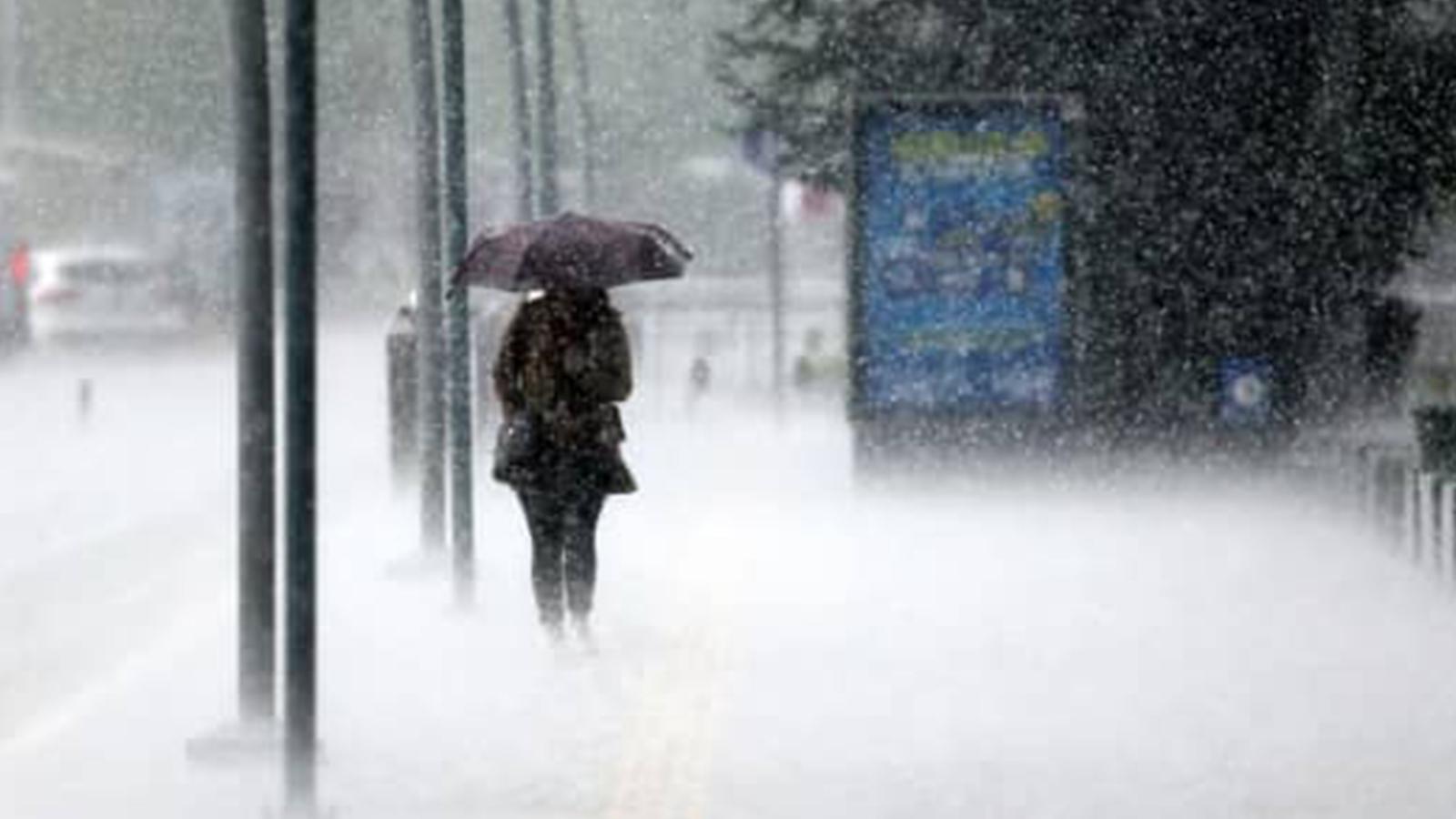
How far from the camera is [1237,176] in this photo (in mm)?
27531

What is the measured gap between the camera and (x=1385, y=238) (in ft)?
89.6

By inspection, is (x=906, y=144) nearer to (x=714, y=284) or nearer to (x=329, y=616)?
(x=329, y=616)

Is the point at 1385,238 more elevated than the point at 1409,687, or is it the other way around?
the point at 1385,238

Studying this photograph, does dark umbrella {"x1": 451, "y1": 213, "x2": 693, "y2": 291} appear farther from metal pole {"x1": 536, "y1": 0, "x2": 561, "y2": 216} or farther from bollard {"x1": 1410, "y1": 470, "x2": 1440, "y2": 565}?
metal pole {"x1": 536, "y1": 0, "x2": 561, "y2": 216}

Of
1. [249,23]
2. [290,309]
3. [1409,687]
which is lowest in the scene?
[1409,687]

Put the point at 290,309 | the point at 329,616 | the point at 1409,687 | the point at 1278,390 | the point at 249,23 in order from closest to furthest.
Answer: the point at 290,309 → the point at 249,23 → the point at 1409,687 → the point at 329,616 → the point at 1278,390

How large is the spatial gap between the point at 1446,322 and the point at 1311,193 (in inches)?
180

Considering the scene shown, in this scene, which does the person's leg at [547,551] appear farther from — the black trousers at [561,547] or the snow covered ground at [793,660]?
the snow covered ground at [793,660]

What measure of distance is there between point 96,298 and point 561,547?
35.6 meters

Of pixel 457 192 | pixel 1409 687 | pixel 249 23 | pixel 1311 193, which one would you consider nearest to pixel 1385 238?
pixel 1311 193

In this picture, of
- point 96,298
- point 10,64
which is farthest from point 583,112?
point 10,64

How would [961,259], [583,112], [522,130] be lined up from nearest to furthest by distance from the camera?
1. [961,259]
2. [522,130]
3. [583,112]


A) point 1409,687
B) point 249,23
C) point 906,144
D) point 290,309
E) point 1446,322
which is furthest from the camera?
point 1446,322

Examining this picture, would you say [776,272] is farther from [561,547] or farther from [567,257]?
[567,257]
